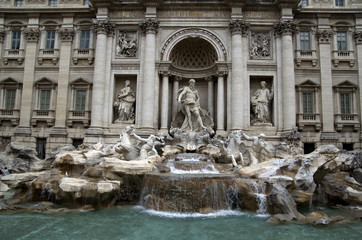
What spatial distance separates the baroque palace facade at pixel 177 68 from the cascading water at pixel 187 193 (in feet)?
23.9

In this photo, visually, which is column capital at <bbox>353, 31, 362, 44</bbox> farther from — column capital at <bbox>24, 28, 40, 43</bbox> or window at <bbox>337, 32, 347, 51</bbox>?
column capital at <bbox>24, 28, 40, 43</bbox>

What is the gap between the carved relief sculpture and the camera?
20750 millimetres

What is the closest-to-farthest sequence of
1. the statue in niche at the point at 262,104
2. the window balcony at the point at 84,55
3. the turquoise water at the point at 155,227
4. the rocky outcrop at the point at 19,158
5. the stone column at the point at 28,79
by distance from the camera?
1. the turquoise water at the point at 155,227
2. the rocky outcrop at the point at 19,158
3. the statue in niche at the point at 262,104
4. the stone column at the point at 28,79
5. the window balcony at the point at 84,55

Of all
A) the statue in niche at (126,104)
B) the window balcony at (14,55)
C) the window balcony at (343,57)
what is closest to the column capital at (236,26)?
the window balcony at (343,57)

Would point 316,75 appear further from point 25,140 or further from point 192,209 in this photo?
point 25,140

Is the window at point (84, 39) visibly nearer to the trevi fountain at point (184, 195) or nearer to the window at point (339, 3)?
the trevi fountain at point (184, 195)

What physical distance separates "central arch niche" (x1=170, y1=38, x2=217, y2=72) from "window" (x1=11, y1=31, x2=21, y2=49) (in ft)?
42.9

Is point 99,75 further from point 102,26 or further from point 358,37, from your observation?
point 358,37

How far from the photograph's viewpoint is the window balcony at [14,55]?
2248cm

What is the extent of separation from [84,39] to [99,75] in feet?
14.4

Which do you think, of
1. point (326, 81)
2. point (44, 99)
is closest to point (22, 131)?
point (44, 99)

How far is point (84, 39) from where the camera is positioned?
73.2 feet

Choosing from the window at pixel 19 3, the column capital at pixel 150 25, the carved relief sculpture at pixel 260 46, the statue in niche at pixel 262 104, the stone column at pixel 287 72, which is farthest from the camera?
the window at pixel 19 3

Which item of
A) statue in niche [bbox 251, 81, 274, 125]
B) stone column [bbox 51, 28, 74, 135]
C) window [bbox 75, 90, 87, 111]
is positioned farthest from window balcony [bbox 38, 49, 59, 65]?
statue in niche [bbox 251, 81, 274, 125]
